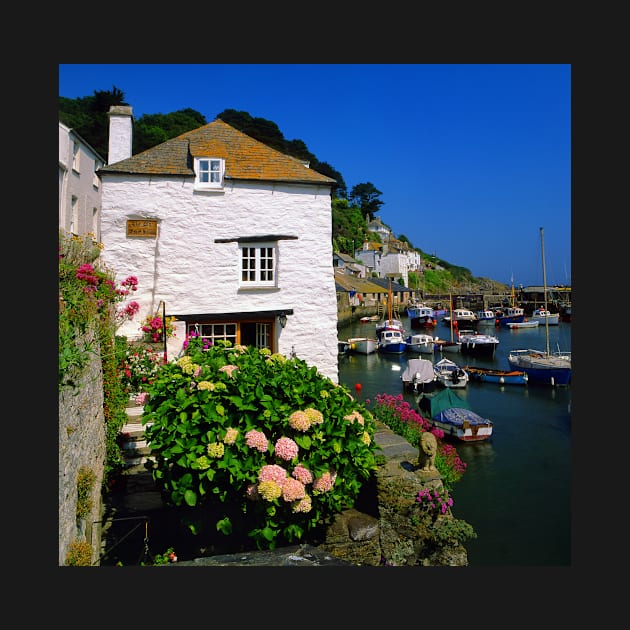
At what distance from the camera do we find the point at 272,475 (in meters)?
4.06

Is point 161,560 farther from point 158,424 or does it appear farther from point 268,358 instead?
point 268,358

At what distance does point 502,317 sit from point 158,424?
54684 mm

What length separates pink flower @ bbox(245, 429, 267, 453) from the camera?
13.3ft

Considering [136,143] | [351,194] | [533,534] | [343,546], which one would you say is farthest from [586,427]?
[351,194]

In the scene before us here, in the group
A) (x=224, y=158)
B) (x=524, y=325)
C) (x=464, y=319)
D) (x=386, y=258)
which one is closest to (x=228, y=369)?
(x=224, y=158)

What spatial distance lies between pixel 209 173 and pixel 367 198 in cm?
8756

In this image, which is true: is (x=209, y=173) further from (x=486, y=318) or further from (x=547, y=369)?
(x=486, y=318)

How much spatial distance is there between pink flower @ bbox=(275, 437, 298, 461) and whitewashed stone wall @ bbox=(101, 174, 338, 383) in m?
5.24

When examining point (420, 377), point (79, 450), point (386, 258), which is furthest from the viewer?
point (386, 258)

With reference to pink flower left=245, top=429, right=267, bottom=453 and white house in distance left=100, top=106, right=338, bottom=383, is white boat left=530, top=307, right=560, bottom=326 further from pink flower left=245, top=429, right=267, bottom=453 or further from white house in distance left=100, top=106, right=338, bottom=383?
pink flower left=245, top=429, right=267, bottom=453

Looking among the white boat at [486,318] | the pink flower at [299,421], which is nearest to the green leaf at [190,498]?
the pink flower at [299,421]

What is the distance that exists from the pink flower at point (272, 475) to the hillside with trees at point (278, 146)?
4425 millimetres

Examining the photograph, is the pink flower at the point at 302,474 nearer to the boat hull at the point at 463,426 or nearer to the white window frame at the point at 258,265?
the white window frame at the point at 258,265

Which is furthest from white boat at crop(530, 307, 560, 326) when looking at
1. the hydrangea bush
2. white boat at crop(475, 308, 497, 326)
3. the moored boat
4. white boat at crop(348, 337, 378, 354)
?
the hydrangea bush
